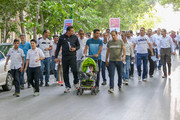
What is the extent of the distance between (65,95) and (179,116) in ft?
15.1

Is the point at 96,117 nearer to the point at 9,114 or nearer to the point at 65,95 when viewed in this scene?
the point at 9,114

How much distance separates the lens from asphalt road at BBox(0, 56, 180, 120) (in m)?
8.96

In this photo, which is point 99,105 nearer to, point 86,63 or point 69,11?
point 86,63

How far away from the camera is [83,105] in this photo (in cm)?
1051

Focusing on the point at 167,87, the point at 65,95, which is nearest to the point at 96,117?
the point at 65,95

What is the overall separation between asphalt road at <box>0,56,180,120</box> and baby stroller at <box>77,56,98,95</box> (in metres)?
0.22

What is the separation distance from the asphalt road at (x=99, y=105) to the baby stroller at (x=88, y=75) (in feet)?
0.71

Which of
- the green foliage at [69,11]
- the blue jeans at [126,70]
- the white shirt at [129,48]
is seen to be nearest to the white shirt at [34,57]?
the blue jeans at [126,70]

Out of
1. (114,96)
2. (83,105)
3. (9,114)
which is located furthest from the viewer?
(114,96)

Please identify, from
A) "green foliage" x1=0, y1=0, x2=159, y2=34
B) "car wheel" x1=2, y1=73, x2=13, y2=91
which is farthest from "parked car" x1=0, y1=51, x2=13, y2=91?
"green foliage" x1=0, y1=0, x2=159, y2=34

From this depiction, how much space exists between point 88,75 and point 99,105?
2.27m

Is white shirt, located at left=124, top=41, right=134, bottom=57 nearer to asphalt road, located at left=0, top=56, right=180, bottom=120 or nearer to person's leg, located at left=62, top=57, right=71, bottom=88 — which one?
asphalt road, located at left=0, top=56, right=180, bottom=120

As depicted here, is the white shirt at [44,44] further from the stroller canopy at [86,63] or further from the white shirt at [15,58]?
the stroller canopy at [86,63]

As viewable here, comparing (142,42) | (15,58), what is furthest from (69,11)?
(15,58)
